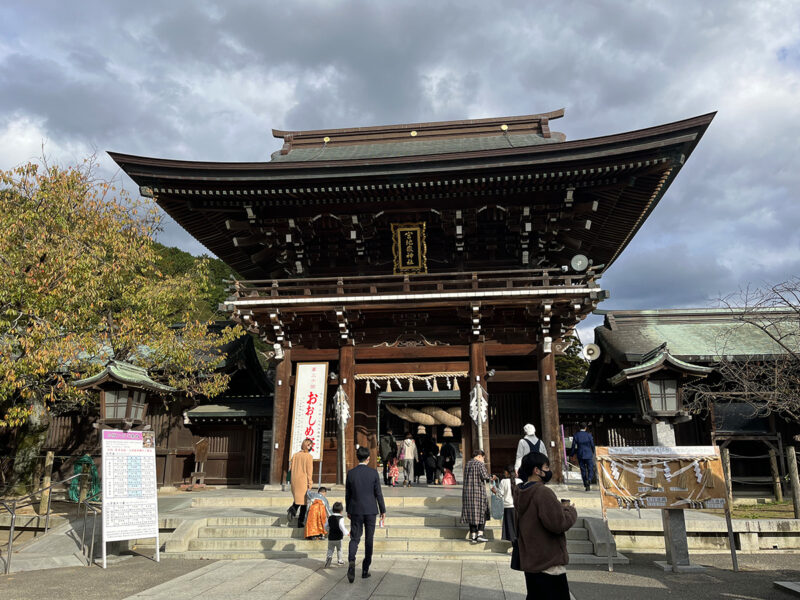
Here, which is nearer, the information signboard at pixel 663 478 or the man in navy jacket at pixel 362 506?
the man in navy jacket at pixel 362 506

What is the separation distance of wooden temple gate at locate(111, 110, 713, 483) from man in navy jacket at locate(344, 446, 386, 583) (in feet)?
23.6

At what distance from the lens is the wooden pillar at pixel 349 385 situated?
14.7 metres

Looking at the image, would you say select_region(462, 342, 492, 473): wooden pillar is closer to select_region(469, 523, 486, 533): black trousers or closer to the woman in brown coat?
select_region(469, 523, 486, 533): black trousers

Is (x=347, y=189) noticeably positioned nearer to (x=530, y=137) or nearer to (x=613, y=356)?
(x=530, y=137)

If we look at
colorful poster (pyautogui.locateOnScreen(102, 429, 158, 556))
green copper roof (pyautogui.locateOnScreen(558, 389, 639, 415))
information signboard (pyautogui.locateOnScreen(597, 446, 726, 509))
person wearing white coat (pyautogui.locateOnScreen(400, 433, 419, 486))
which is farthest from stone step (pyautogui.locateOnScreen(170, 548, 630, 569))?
green copper roof (pyautogui.locateOnScreen(558, 389, 639, 415))

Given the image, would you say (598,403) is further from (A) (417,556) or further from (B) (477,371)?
(A) (417,556)

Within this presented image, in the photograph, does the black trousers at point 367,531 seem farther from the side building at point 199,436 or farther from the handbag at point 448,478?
the side building at point 199,436

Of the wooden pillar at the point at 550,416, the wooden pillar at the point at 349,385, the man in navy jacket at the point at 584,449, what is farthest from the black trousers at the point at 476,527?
the wooden pillar at the point at 349,385

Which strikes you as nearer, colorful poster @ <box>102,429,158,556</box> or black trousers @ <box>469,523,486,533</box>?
colorful poster @ <box>102,429,158,556</box>

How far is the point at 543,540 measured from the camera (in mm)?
4512

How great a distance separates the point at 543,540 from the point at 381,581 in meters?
3.43

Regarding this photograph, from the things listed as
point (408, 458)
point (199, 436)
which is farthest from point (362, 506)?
Answer: point (199, 436)

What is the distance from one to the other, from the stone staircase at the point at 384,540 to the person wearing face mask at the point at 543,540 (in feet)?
14.2

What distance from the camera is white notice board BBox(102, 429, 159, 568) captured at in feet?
28.0
